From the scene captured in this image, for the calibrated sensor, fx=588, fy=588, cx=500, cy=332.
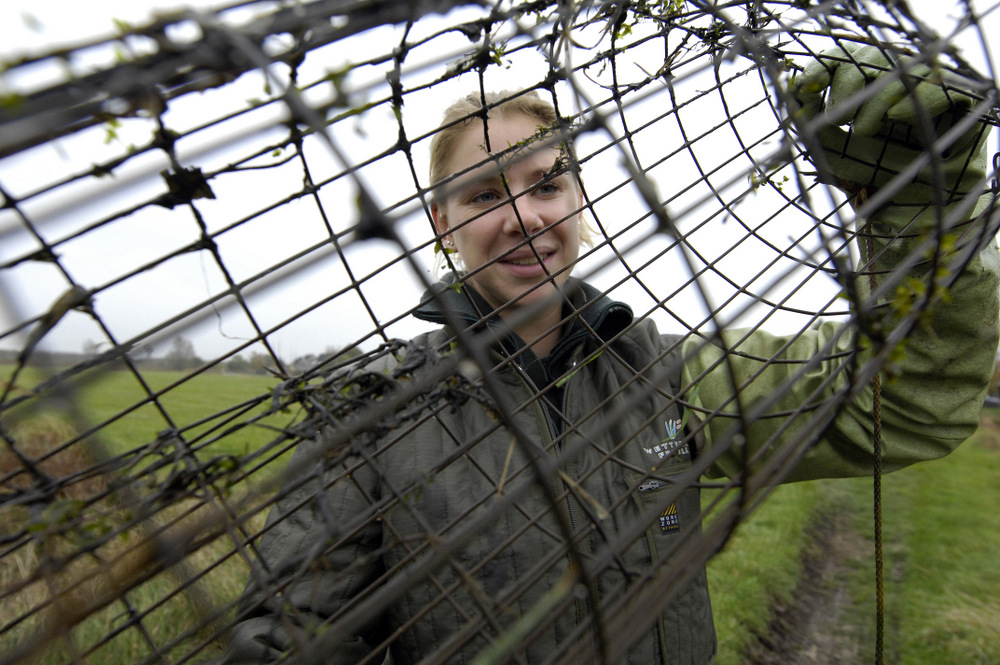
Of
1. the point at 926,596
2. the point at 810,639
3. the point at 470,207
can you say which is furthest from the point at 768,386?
the point at 926,596

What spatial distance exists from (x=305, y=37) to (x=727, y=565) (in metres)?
2.91

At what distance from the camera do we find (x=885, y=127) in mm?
1012

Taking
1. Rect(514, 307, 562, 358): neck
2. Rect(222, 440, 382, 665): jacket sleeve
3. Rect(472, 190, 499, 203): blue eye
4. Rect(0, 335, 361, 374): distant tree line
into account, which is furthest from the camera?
Rect(514, 307, 562, 358): neck

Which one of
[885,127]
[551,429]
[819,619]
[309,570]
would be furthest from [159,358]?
[819,619]

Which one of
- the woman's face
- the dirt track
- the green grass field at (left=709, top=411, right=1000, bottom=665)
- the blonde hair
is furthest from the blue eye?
the dirt track

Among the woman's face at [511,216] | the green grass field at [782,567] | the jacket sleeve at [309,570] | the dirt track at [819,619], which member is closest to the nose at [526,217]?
the woman's face at [511,216]

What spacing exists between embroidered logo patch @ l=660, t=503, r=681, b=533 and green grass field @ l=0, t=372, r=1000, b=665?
2.87 ft

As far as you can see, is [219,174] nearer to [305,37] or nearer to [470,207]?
[305,37]

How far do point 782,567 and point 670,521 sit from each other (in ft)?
7.07

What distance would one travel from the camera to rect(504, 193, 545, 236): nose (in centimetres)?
120

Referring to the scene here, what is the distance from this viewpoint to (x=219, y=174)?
1.91 feet

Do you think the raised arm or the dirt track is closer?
the raised arm

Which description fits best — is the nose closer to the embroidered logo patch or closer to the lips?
the lips

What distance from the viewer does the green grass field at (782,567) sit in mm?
1616
